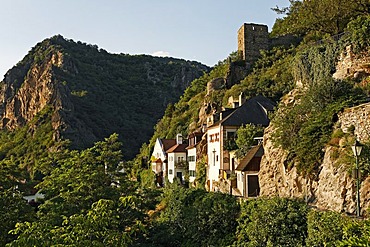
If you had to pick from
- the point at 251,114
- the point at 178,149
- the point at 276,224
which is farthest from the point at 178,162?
the point at 276,224

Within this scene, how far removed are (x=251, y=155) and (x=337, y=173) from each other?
39.9 ft

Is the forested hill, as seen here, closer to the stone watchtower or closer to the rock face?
the stone watchtower

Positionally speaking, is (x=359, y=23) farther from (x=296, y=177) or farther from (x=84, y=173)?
(x=84, y=173)

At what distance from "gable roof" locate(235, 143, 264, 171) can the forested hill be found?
56717 mm

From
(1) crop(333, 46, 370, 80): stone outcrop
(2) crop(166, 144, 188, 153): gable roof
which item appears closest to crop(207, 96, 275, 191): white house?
(2) crop(166, 144, 188, 153): gable roof

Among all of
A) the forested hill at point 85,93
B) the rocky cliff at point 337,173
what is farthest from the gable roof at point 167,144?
the rocky cliff at point 337,173

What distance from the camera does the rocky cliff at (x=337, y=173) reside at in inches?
738

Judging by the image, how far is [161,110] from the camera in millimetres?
114750

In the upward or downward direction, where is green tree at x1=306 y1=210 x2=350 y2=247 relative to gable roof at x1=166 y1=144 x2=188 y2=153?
downward

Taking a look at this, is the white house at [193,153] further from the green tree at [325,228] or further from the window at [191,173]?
the green tree at [325,228]

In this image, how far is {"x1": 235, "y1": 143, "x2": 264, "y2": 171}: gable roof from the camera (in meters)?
31.0

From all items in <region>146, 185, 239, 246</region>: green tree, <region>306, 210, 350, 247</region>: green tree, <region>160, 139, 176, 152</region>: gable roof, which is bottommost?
<region>146, 185, 239, 246</region>: green tree

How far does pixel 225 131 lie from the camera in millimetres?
37031

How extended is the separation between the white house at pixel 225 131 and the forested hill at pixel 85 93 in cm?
4901
